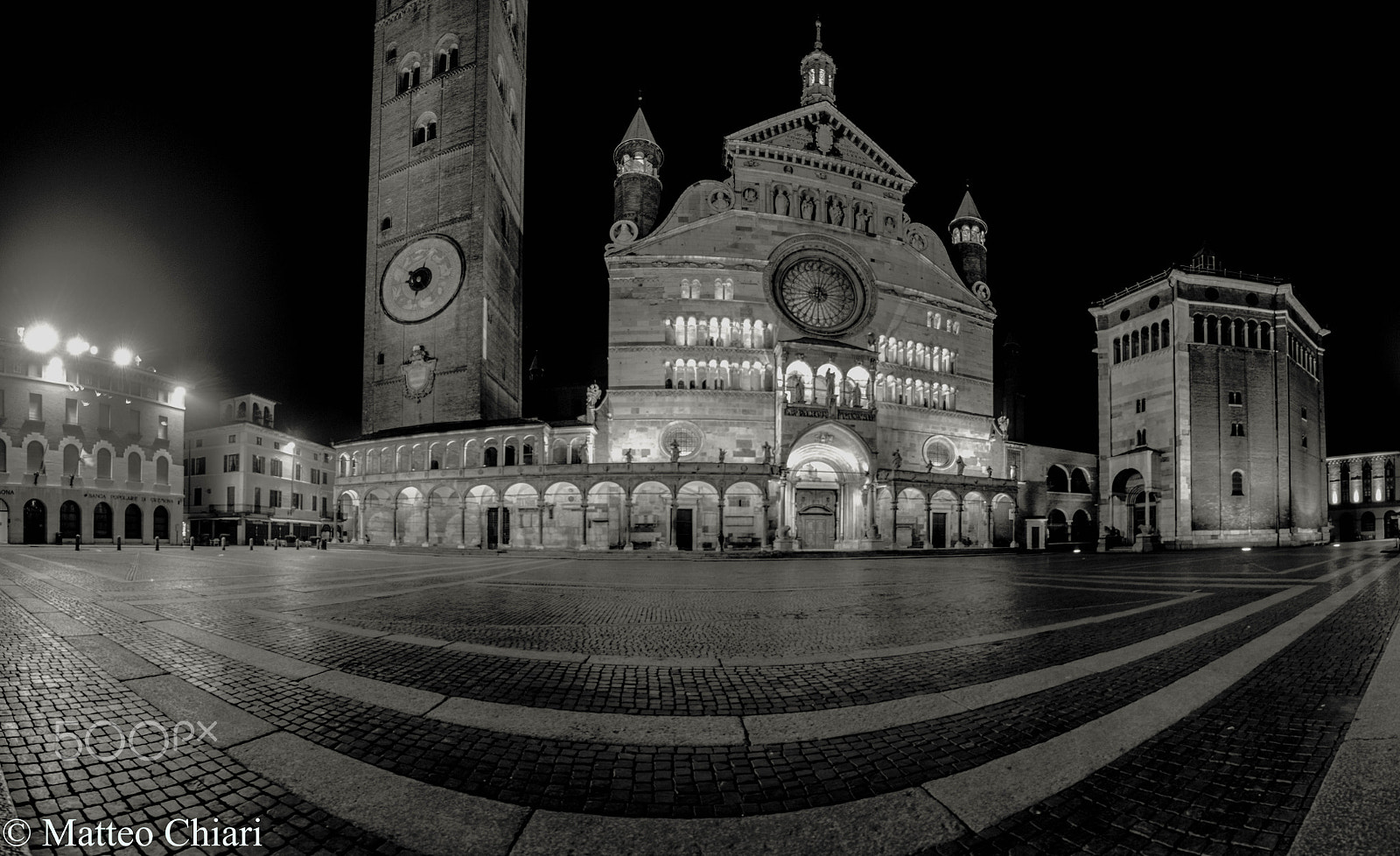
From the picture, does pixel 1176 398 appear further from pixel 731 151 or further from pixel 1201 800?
pixel 1201 800

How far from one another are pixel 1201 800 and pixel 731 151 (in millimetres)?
48395

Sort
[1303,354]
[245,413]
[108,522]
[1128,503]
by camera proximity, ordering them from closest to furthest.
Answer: [108,522]
[1128,503]
[1303,354]
[245,413]

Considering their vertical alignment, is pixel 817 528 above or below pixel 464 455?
below

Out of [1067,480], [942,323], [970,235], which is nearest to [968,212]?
[970,235]

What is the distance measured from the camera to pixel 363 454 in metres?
45.7

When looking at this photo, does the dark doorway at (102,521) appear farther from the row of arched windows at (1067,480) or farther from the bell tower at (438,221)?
the row of arched windows at (1067,480)

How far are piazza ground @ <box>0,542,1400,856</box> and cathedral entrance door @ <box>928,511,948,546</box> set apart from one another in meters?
35.7

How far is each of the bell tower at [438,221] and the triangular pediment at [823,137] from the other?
20.7 m

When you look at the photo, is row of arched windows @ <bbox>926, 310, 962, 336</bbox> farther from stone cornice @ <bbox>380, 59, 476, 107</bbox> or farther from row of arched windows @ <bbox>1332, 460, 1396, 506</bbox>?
row of arched windows @ <bbox>1332, 460, 1396, 506</bbox>

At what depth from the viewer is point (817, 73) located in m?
51.5

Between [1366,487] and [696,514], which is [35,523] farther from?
[1366,487]

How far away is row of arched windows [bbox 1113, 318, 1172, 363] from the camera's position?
50.4 meters

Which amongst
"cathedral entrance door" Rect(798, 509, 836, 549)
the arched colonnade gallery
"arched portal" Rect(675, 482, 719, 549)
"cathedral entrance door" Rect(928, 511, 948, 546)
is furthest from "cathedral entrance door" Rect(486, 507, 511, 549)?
"cathedral entrance door" Rect(928, 511, 948, 546)

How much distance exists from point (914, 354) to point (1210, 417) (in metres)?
23.1
